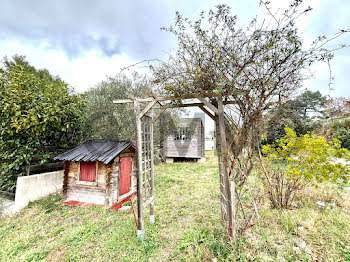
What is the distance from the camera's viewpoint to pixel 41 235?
10.6 feet

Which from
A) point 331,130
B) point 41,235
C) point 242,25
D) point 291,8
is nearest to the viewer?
point 291,8

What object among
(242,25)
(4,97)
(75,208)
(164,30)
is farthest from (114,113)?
(242,25)

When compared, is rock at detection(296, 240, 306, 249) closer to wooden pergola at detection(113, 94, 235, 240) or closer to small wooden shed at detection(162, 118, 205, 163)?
wooden pergola at detection(113, 94, 235, 240)

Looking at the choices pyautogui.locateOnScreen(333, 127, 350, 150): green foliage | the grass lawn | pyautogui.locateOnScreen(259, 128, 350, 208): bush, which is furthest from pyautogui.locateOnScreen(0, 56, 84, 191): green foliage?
pyautogui.locateOnScreen(333, 127, 350, 150): green foliage

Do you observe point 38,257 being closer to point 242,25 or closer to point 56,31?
point 242,25

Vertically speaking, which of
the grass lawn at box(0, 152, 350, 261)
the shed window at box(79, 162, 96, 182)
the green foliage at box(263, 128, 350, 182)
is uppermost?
the green foliage at box(263, 128, 350, 182)

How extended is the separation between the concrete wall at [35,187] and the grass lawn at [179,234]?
0.54m

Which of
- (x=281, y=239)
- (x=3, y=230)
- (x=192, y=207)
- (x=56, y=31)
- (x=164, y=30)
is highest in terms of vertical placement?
(x=56, y=31)

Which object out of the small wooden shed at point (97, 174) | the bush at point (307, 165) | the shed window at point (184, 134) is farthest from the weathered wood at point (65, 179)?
the shed window at point (184, 134)

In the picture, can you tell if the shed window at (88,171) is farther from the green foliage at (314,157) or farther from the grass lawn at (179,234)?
the green foliage at (314,157)

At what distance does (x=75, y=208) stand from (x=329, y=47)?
255 inches

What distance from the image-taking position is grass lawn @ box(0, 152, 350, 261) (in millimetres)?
2131

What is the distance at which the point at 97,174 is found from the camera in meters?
4.73

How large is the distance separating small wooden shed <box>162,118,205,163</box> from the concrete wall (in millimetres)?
7681
